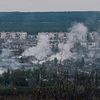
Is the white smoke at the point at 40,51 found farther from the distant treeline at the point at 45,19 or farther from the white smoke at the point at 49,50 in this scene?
the distant treeline at the point at 45,19

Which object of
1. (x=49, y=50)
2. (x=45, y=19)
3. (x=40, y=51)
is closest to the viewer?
(x=40, y=51)

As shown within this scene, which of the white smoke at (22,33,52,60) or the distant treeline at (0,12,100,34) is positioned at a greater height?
the distant treeline at (0,12,100,34)

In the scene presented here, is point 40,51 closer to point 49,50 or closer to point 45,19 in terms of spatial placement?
point 49,50

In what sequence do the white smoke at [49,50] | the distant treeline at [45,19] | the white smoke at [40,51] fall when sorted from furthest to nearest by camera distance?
1. the distant treeline at [45,19]
2. the white smoke at [40,51]
3. the white smoke at [49,50]

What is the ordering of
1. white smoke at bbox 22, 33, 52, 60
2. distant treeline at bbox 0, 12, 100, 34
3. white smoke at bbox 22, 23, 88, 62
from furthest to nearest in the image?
distant treeline at bbox 0, 12, 100, 34, white smoke at bbox 22, 33, 52, 60, white smoke at bbox 22, 23, 88, 62

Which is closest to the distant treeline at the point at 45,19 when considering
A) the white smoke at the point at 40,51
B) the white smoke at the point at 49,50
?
the white smoke at the point at 49,50

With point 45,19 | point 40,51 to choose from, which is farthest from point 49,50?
point 45,19

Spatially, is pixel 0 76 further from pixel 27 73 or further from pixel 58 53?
pixel 58 53

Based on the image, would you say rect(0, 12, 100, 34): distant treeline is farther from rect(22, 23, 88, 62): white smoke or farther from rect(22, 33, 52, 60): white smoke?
rect(22, 33, 52, 60): white smoke

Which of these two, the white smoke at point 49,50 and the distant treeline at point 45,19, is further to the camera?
the distant treeline at point 45,19

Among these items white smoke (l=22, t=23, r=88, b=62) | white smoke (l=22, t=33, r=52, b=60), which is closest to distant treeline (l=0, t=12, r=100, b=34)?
white smoke (l=22, t=23, r=88, b=62)
